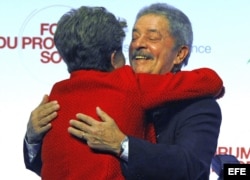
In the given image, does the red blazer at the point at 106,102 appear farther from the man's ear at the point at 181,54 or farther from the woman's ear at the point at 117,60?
the man's ear at the point at 181,54

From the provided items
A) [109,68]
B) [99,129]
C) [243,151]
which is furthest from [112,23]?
[243,151]

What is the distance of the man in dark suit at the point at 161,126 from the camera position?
1.14 meters

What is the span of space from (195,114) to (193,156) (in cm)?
9

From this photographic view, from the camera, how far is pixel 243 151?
2.16m

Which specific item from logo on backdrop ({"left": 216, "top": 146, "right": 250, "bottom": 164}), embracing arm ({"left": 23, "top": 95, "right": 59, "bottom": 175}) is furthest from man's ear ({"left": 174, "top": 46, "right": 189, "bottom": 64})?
logo on backdrop ({"left": 216, "top": 146, "right": 250, "bottom": 164})

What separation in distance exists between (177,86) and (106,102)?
13 centimetres

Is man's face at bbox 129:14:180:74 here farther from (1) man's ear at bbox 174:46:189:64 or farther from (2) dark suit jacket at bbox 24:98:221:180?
(2) dark suit jacket at bbox 24:98:221:180

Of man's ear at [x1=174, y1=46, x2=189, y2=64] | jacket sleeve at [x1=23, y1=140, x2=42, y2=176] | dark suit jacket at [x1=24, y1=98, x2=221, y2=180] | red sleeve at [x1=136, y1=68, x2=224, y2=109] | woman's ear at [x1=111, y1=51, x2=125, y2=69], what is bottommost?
jacket sleeve at [x1=23, y1=140, x2=42, y2=176]

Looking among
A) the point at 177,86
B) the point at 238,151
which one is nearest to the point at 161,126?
the point at 177,86

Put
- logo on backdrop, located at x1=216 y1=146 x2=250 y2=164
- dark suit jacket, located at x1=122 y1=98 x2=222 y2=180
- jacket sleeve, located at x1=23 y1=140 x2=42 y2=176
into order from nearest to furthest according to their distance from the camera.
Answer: dark suit jacket, located at x1=122 y1=98 x2=222 y2=180 < jacket sleeve, located at x1=23 y1=140 x2=42 y2=176 < logo on backdrop, located at x1=216 y1=146 x2=250 y2=164

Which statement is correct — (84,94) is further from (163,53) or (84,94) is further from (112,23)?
(163,53)

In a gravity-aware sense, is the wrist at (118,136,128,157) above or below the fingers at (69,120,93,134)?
below

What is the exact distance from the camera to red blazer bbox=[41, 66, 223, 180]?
116 cm

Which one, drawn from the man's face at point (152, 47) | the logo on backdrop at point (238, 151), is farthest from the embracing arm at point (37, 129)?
the logo on backdrop at point (238, 151)
